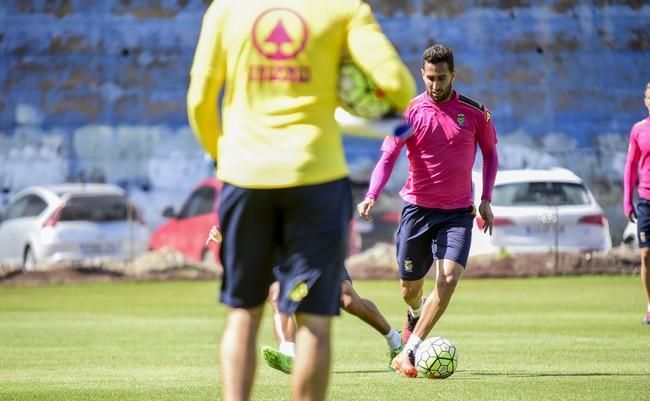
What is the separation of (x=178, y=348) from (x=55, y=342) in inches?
64.1

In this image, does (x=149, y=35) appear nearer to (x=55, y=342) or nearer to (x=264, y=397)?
(x=55, y=342)

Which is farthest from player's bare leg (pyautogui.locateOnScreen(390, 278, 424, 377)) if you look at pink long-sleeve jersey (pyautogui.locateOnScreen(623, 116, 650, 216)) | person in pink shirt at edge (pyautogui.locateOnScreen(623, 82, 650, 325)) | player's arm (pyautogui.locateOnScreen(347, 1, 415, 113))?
player's arm (pyautogui.locateOnScreen(347, 1, 415, 113))

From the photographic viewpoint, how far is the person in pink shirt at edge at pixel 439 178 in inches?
436

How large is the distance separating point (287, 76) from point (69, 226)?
21.5 metres

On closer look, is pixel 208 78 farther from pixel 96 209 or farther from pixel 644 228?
pixel 96 209

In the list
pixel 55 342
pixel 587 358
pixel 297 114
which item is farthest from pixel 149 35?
pixel 297 114

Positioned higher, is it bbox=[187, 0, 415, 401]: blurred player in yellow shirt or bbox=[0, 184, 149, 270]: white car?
bbox=[187, 0, 415, 401]: blurred player in yellow shirt

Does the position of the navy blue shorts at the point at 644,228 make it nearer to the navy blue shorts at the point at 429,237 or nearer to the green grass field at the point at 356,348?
the green grass field at the point at 356,348

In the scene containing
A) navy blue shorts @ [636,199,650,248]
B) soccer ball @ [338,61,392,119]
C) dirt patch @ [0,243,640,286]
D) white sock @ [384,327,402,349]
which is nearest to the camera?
soccer ball @ [338,61,392,119]

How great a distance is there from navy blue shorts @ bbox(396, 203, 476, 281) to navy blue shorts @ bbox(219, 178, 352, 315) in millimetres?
4820

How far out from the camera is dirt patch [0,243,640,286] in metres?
26.6

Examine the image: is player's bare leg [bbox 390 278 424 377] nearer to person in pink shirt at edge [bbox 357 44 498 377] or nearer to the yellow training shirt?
person in pink shirt at edge [bbox 357 44 498 377]

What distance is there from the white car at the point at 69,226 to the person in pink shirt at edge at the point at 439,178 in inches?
643

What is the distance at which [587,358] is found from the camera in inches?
482
